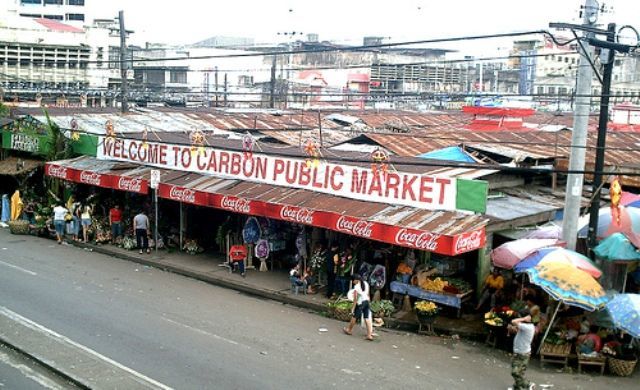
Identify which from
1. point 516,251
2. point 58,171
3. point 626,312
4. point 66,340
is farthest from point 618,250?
point 58,171

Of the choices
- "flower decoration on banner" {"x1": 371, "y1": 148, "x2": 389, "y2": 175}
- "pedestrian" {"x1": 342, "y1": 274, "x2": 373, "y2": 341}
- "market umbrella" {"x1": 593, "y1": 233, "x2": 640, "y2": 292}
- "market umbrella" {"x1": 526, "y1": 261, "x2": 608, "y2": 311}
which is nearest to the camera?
"market umbrella" {"x1": 526, "y1": 261, "x2": 608, "y2": 311}

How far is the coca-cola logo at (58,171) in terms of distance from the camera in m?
25.8

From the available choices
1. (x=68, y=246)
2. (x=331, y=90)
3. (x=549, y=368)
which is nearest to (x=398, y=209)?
(x=549, y=368)

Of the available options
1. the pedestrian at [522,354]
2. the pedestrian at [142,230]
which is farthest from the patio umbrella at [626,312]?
the pedestrian at [142,230]

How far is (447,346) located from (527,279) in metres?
2.46

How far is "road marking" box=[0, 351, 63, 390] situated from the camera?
462 inches

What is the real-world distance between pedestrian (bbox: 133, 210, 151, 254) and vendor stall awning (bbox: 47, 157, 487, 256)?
4.09ft

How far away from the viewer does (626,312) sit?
12805 mm

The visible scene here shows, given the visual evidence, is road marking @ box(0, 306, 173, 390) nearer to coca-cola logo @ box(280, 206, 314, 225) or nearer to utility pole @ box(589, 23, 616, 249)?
coca-cola logo @ box(280, 206, 314, 225)

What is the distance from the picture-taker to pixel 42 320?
1518 cm

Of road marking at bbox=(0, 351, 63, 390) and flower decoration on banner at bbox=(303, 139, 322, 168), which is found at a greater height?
flower decoration on banner at bbox=(303, 139, 322, 168)

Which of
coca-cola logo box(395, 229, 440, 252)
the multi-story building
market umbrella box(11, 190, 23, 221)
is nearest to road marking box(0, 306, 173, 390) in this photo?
coca-cola logo box(395, 229, 440, 252)

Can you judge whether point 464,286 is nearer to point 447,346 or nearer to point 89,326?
point 447,346

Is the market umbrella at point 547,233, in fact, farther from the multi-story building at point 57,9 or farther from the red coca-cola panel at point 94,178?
the multi-story building at point 57,9
